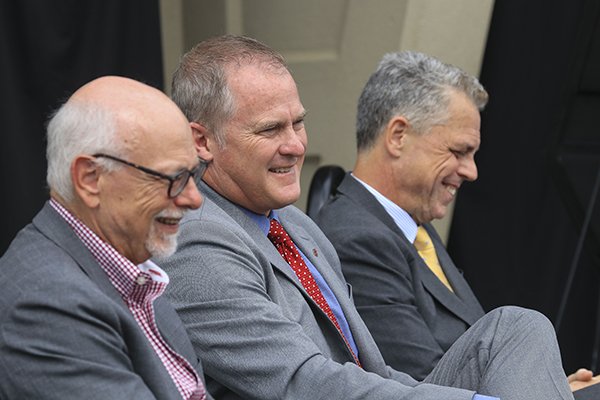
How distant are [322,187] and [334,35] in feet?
4.89

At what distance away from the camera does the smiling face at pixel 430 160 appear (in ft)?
12.5

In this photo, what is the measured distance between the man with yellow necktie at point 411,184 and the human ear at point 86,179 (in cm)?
140

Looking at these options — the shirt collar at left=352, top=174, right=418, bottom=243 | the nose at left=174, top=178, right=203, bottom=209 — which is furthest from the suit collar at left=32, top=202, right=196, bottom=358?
the shirt collar at left=352, top=174, right=418, bottom=243

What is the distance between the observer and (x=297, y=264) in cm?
302

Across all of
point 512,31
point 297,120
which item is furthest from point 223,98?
point 512,31

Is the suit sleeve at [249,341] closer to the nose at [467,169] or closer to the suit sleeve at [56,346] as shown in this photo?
the suit sleeve at [56,346]

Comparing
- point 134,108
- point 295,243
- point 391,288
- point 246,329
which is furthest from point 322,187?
point 134,108

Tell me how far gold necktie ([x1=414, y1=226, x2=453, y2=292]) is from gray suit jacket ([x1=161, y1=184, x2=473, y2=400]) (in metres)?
1.17

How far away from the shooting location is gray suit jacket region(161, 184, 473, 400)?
2.58 meters

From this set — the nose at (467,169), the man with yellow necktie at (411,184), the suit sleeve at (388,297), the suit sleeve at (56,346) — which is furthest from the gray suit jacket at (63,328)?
the nose at (467,169)

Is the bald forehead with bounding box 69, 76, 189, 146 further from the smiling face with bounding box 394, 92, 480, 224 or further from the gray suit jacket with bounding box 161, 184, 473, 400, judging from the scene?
the smiling face with bounding box 394, 92, 480, 224

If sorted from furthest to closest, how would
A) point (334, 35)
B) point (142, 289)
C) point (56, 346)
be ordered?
point (334, 35) → point (142, 289) → point (56, 346)

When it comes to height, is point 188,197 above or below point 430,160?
above

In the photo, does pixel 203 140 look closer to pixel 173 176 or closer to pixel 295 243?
pixel 295 243
